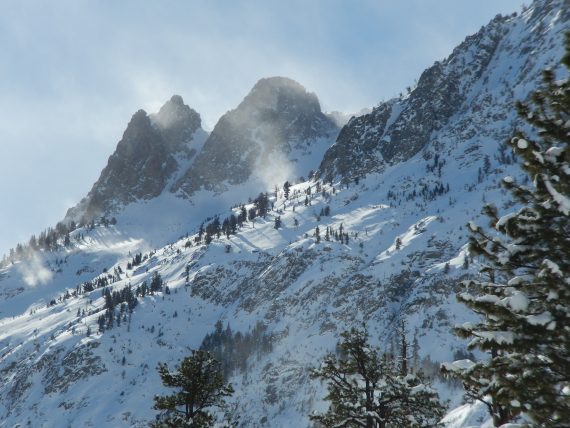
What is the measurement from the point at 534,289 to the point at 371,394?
12924 millimetres

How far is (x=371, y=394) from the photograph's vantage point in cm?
2045

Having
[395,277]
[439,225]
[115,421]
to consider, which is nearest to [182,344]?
[115,421]

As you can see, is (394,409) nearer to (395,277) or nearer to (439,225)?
(395,277)

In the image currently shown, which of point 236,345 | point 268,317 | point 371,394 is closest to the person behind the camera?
point 371,394

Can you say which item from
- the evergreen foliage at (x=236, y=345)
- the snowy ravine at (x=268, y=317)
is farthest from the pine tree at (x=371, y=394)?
the evergreen foliage at (x=236, y=345)

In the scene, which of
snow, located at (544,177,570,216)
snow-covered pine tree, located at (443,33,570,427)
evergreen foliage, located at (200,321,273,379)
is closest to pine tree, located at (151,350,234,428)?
snow-covered pine tree, located at (443,33,570,427)

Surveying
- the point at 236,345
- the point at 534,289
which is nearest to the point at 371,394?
the point at 534,289

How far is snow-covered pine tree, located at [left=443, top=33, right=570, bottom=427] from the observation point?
8.03 m

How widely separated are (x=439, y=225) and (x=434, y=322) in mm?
53291

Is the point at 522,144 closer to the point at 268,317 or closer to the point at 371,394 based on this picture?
the point at 371,394

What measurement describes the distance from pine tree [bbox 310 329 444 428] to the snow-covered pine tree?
34.0ft

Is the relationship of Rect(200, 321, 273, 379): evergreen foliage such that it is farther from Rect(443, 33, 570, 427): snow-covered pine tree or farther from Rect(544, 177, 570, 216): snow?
Rect(544, 177, 570, 216): snow

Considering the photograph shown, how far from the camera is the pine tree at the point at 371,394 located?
19.3 m

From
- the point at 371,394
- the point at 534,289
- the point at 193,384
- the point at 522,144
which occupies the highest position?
the point at 522,144
